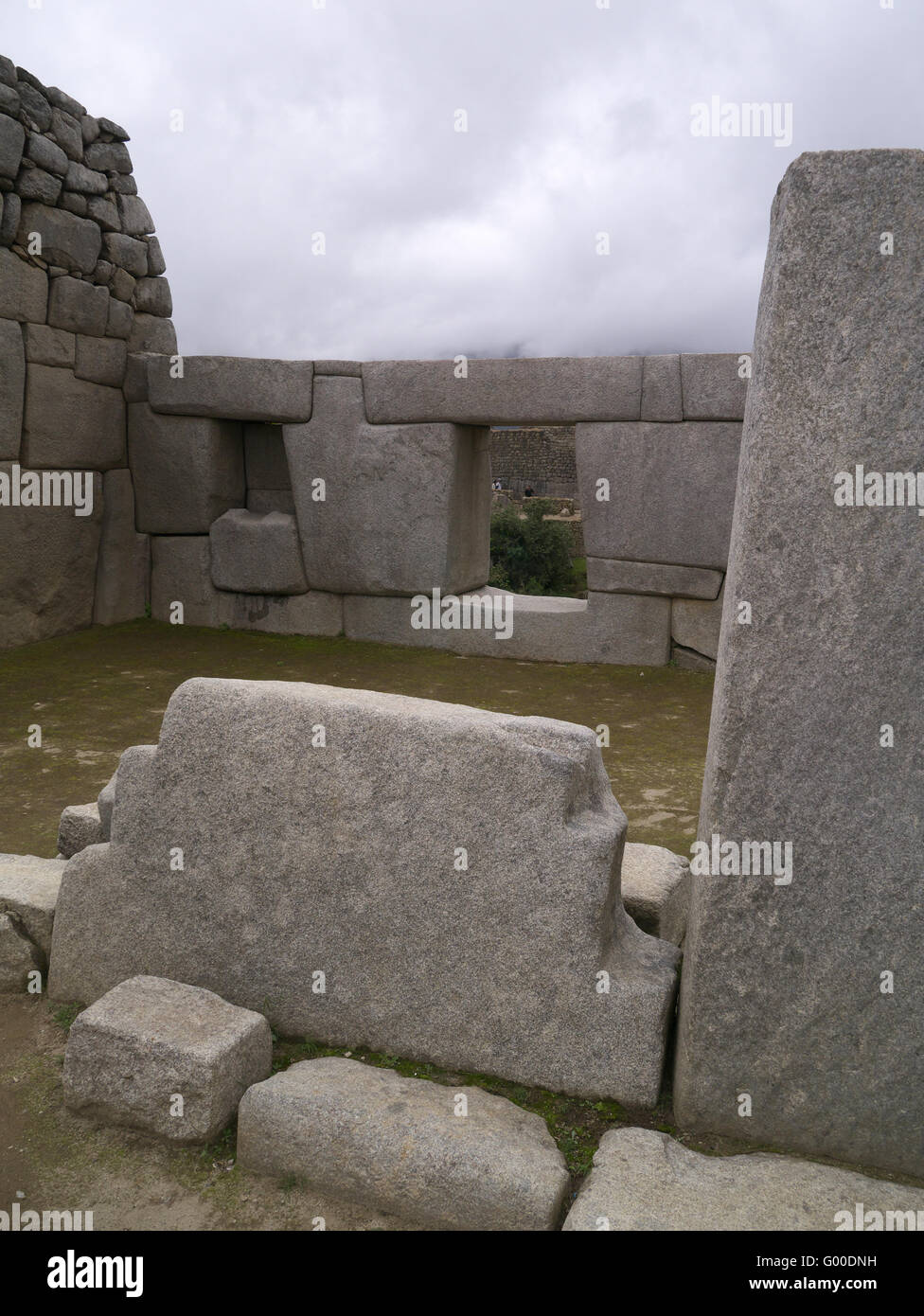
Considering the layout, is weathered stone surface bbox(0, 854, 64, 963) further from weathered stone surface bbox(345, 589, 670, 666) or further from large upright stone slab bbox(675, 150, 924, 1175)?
weathered stone surface bbox(345, 589, 670, 666)

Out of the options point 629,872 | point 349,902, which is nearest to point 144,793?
point 349,902

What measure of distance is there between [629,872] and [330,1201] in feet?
4.24

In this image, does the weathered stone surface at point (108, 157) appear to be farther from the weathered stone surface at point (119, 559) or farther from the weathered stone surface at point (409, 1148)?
A: the weathered stone surface at point (409, 1148)

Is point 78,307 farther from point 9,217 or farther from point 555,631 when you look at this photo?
point 555,631

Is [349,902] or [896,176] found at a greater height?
[896,176]

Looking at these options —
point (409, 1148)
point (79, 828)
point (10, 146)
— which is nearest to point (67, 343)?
point (10, 146)

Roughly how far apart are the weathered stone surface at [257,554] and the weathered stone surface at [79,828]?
14.3 feet

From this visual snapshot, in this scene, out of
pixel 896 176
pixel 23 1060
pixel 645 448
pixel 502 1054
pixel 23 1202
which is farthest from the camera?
pixel 645 448

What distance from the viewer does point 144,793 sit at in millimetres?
2570

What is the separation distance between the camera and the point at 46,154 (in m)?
6.52

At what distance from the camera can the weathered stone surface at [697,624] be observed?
6.63 metres

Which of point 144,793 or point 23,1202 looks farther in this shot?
point 144,793

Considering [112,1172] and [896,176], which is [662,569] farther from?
[112,1172]

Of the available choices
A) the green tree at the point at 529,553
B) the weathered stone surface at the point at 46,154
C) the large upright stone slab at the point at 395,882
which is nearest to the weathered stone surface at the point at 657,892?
the large upright stone slab at the point at 395,882
